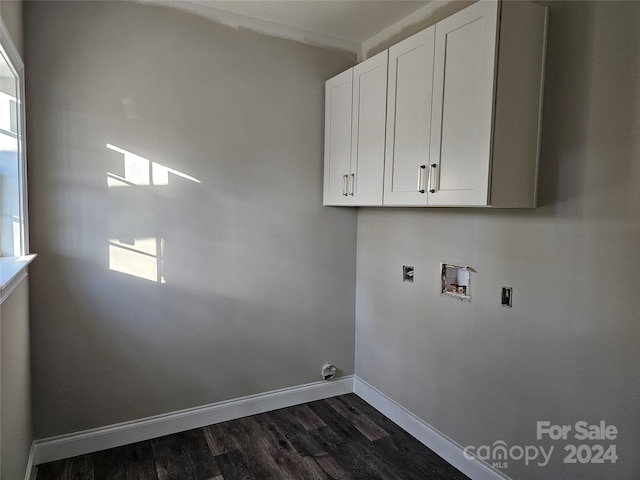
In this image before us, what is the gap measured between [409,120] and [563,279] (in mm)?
1055

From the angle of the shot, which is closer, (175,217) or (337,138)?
(175,217)

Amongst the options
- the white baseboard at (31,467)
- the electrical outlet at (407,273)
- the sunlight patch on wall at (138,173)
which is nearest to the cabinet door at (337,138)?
the electrical outlet at (407,273)

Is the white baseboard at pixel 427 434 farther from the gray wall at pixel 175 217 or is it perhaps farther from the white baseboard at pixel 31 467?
the white baseboard at pixel 31 467

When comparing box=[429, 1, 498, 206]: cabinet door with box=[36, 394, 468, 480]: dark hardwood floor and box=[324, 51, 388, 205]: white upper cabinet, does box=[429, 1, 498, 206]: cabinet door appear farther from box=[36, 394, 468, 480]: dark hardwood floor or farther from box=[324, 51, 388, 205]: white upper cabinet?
box=[36, 394, 468, 480]: dark hardwood floor

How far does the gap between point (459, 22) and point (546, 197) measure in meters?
0.86

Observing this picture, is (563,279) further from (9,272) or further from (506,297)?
(9,272)

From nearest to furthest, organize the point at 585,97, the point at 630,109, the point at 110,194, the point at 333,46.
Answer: the point at 630,109 < the point at 585,97 < the point at 110,194 < the point at 333,46

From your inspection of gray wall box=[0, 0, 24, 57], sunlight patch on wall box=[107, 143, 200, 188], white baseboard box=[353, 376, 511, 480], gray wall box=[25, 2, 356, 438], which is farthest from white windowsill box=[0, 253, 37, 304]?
white baseboard box=[353, 376, 511, 480]

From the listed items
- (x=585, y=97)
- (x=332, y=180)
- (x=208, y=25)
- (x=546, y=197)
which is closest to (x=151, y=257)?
(x=332, y=180)

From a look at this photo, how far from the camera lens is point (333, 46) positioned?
2.97m

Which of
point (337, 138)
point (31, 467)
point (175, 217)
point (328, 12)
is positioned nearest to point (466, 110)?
point (337, 138)

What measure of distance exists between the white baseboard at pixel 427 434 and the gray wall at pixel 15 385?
2047mm

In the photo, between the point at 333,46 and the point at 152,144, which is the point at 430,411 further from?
the point at 333,46

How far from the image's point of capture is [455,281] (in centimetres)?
233
